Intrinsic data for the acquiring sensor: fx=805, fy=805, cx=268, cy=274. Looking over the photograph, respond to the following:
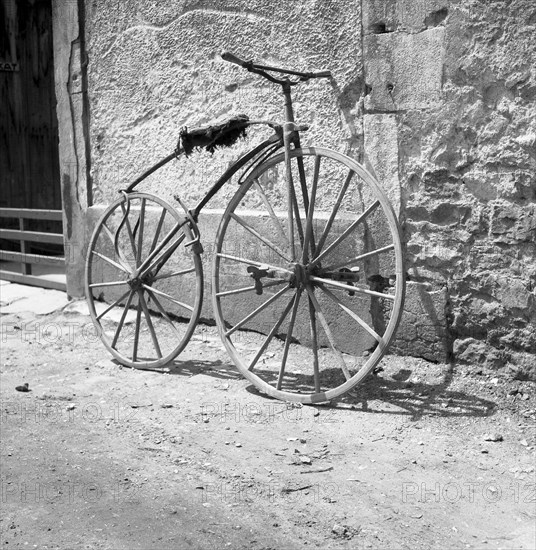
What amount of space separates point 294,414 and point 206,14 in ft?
7.88

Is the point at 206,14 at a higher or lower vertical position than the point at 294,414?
higher

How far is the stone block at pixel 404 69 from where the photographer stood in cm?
379

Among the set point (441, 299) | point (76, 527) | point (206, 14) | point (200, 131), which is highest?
point (206, 14)

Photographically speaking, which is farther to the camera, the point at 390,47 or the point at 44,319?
the point at 44,319

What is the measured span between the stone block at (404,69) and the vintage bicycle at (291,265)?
28 centimetres

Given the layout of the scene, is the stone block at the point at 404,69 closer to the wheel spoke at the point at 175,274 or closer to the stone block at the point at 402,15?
the stone block at the point at 402,15

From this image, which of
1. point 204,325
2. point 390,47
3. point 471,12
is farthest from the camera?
point 204,325

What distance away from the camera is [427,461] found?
316 centimetres

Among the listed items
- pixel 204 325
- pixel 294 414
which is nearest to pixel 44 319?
pixel 204 325

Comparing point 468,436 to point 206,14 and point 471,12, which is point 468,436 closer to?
point 471,12

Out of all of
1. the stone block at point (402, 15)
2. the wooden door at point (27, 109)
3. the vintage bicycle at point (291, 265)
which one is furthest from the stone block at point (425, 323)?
the wooden door at point (27, 109)

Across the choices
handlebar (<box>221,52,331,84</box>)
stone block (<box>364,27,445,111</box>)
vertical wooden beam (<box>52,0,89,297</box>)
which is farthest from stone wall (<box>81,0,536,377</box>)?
vertical wooden beam (<box>52,0,89,297</box>)

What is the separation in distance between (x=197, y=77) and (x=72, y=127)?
Result: 1.27m

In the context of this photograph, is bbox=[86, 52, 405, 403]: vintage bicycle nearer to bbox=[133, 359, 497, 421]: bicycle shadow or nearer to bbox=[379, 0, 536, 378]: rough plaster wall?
bbox=[133, 359, 497, 421]: bicycle shadow
